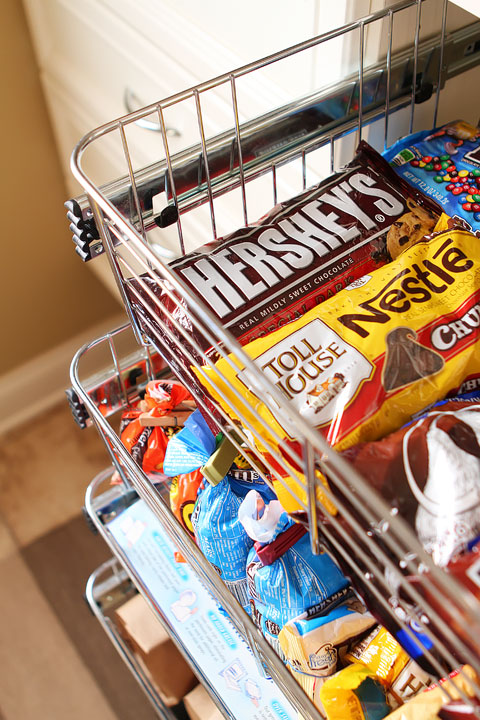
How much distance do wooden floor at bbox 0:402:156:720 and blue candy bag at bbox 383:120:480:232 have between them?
96 cm

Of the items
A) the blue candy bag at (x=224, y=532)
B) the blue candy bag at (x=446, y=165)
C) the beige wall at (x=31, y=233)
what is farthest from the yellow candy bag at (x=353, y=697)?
the beige wall at (x=31, y=233)

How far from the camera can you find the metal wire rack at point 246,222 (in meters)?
0.38

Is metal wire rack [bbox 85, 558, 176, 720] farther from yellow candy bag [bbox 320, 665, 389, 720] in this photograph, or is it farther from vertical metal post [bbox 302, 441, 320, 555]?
vertical metal post [bbox 302, 441, 320, 555]

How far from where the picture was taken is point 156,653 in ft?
2.79

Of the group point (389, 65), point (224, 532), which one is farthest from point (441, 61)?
point (224, 532)

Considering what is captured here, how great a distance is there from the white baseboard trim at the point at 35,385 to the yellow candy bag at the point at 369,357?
3.74ft

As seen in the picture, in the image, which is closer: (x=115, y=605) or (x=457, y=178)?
(x=457, y=178)

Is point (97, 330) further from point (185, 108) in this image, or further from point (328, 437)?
point (328, 437)

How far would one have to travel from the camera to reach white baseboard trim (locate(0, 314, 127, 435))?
5.07ft

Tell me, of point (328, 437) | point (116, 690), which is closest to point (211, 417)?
point (328, 437)

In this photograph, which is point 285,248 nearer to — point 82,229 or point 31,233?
point 82,229

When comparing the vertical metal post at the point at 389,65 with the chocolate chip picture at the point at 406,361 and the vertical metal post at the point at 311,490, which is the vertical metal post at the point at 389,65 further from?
the vertical metal post at the point at 311,490

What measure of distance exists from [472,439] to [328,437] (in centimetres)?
9

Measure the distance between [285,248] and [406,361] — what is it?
148mm
